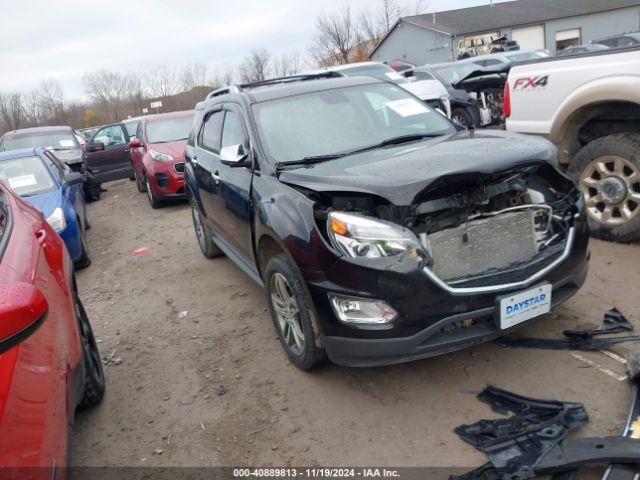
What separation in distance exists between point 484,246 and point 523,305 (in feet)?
1.28

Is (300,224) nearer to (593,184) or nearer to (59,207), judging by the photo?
(593,184)

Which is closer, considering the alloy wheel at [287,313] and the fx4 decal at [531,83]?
the alloy wheel at [287,313]

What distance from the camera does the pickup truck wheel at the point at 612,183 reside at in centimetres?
457

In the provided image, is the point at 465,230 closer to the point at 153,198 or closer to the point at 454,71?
the point at 153,198

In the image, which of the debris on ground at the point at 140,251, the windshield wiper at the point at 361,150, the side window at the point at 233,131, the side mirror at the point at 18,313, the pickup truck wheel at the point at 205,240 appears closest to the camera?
the side mirror at the point at 18,313

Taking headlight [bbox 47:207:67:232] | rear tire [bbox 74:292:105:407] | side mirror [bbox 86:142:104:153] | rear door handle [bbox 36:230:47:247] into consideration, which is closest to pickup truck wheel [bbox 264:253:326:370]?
rear tire [bbox 74:292:105:407]

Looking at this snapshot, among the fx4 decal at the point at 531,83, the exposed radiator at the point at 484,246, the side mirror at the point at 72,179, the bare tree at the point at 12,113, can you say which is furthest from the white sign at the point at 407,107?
the bare tree at the point at 12,113

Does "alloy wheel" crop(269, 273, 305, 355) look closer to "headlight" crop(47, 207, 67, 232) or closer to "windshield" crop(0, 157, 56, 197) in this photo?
"headlight" crop(47, 207, 67, 232)

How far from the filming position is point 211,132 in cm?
516

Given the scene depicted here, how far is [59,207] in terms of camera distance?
6277 millimetres

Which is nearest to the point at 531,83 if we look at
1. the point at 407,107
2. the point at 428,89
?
the point at 407,107

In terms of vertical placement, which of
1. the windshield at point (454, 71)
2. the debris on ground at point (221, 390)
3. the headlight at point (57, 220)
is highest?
the windshield at point (454, 71)

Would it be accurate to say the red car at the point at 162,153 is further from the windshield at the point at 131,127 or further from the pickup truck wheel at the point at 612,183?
the pickup truck wheel at the point at 612,183

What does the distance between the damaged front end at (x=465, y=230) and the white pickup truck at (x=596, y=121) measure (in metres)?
1.73
